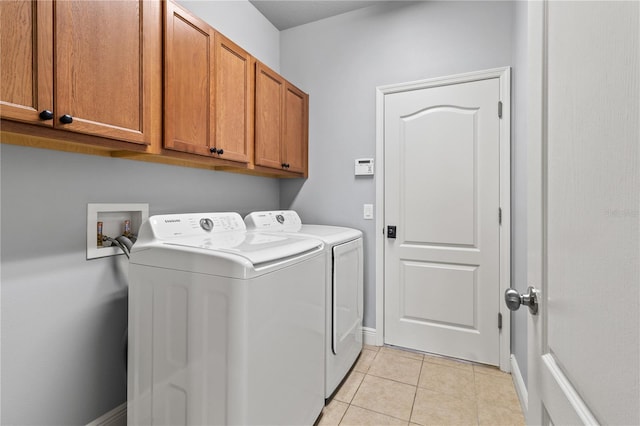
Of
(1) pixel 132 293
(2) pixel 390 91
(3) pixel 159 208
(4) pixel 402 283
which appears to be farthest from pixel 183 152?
(4) pixel 402 283

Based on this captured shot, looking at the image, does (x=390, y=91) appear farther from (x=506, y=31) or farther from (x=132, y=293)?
(x=132, y=293)

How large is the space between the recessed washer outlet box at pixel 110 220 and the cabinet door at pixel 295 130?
1.12m

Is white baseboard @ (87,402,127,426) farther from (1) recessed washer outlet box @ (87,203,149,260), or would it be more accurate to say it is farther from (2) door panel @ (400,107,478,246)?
(2) door panel @ (400,107,478,246)

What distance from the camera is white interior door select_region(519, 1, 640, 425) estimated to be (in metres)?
0.37

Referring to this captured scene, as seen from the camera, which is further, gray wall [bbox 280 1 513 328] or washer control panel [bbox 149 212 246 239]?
gray wall [bbox 280 1 513 328]

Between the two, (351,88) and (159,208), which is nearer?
(159,208)

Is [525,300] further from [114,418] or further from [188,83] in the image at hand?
[114,418]

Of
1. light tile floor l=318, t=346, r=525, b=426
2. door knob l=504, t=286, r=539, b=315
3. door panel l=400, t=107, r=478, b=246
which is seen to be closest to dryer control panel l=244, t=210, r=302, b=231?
door panel l=400, t=107, r=478, b=246

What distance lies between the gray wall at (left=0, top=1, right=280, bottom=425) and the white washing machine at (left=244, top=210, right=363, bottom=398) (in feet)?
2.87

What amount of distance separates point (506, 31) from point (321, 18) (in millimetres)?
1502

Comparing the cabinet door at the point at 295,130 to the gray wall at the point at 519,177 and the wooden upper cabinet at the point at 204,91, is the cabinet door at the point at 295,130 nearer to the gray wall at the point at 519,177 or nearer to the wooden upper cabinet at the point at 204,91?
the wooden upper cabinet at the point at 204,91

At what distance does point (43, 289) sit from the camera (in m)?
1.26

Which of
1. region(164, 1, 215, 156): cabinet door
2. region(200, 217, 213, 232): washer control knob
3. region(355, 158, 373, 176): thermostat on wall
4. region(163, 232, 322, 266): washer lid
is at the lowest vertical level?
region(163, 232, 322, 266): washer lid

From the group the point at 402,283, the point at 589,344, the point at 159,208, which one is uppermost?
the point at 159,208
